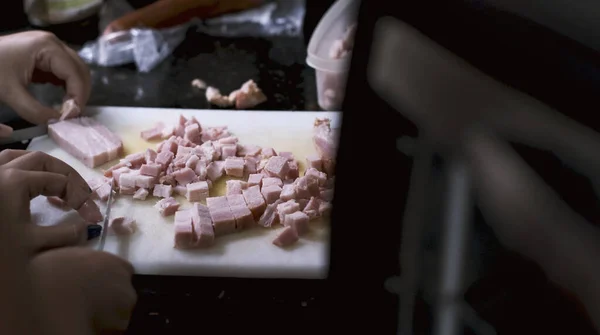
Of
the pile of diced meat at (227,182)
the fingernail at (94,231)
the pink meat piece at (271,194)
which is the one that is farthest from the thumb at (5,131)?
the pink meat piece at (271,194)

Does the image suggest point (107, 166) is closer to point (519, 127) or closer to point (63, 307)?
point (63, 307)

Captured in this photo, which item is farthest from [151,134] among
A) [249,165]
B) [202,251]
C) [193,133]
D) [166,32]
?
[166,32]

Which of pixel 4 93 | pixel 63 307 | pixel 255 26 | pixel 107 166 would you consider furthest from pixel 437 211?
pixel 255 26

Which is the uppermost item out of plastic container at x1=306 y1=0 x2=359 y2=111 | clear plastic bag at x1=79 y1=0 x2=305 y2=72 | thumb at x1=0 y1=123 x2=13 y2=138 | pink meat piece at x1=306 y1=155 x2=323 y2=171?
plastic container at x1=306 y1=0 x2=359 y2=111

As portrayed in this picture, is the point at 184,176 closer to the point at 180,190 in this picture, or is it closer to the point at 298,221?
the point at 180,190

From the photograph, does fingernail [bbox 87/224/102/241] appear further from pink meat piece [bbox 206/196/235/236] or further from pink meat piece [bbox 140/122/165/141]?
pink meat piece [bbox 140/122/165/141]

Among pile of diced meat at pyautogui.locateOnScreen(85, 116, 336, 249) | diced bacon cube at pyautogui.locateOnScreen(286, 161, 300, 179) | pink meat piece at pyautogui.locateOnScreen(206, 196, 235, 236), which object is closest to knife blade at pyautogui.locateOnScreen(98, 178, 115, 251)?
pile of diced meat at pyautogui.locateOnScreen(85, 116, 336, 249)
